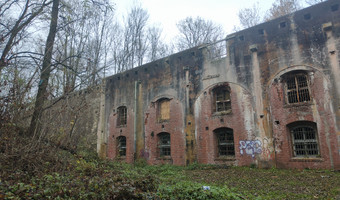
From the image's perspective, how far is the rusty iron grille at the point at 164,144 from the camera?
14.7m

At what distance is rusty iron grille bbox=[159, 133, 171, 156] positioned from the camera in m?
14.7

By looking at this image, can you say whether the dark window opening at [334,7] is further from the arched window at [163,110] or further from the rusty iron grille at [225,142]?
the arched window at [163,110]

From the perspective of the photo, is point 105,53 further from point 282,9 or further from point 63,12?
point 282,9

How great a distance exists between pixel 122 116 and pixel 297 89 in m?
11.6

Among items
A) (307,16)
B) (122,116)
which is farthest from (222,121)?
(122,116)

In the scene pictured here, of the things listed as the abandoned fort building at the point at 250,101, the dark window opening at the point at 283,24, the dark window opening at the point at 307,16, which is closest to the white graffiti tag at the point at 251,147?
the abandoned fort building at the point at 250,101

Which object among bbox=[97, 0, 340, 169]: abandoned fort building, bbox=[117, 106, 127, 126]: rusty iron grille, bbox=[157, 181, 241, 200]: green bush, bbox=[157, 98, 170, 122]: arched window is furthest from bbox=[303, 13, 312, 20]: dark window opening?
bbox=[117, 106, 127, 126]: rusty iron grille

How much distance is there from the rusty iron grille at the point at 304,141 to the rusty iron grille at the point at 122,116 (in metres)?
11.0

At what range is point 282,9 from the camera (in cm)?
2119

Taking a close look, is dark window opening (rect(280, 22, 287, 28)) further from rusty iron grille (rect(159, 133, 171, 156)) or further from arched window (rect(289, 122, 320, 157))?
rusty iron grille (rect(159, 133, 171, 156))

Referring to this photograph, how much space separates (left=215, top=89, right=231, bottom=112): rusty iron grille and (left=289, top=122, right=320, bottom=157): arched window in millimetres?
3284

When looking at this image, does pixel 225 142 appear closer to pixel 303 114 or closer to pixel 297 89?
pixel 303 114

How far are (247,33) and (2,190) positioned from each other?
39.6 feet

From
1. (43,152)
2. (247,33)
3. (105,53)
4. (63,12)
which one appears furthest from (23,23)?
(105,53)
